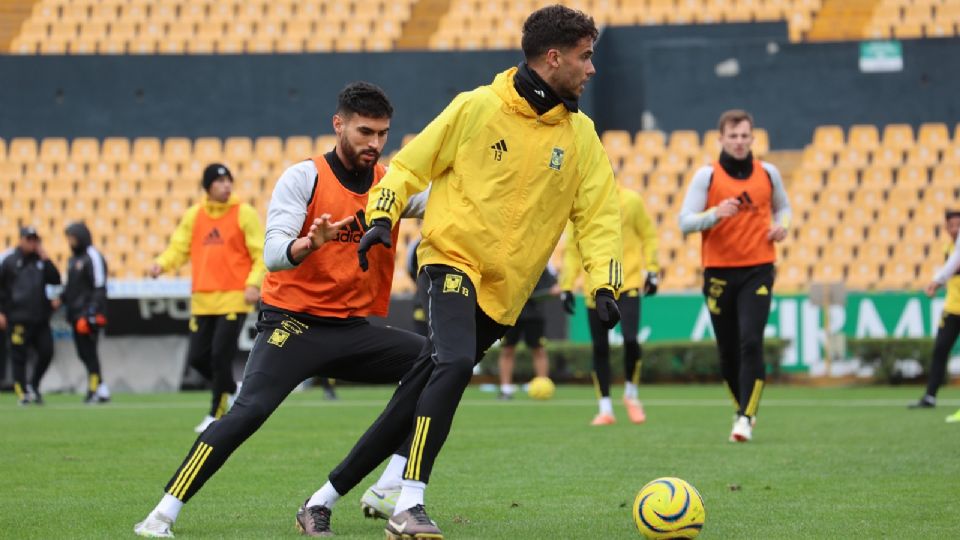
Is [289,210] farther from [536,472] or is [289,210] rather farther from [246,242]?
[246,242]

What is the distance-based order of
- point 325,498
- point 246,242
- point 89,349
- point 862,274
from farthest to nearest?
point 862,274, point 89,349, point 246,242, point 325,498

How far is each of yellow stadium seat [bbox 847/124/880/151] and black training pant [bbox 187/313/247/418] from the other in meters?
17.4

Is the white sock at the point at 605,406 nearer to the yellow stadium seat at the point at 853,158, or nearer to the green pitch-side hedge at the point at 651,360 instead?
the green pitch-side hedge at the point at 651,360

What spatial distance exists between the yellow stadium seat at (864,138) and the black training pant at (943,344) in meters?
12.3

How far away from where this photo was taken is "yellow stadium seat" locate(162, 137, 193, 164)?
2916 centimetres

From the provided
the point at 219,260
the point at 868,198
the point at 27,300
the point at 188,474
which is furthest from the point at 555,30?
the point at 868,198

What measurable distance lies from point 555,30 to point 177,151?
24073 millimetres

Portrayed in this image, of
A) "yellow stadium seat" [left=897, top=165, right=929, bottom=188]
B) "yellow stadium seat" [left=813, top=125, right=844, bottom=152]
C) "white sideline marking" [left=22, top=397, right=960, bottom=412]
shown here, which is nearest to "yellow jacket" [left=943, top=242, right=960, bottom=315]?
"white sideline marking" [left=22, top=397, right=960, bottom=412]

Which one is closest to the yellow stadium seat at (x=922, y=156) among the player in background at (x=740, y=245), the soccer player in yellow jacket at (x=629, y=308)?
the soccer player in yellow jacket at (x=629, y=308)

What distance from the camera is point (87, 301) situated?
1844 centimetres

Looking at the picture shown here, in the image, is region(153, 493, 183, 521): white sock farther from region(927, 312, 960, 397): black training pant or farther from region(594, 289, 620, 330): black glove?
region(927, 312, 960, 397): black training pant

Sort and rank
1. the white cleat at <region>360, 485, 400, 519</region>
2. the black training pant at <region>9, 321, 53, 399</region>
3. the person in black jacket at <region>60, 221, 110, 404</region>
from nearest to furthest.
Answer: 1. the white cleat at <region>360, 485, 400, 519</region>
2. the person in black jacket at <region>60, 221, 110, 404</region>
3. the black training pant at <region>9, 321, 53, 399</region>

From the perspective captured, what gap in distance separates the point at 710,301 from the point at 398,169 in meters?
5.79

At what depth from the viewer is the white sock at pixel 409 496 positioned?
18.7ft
